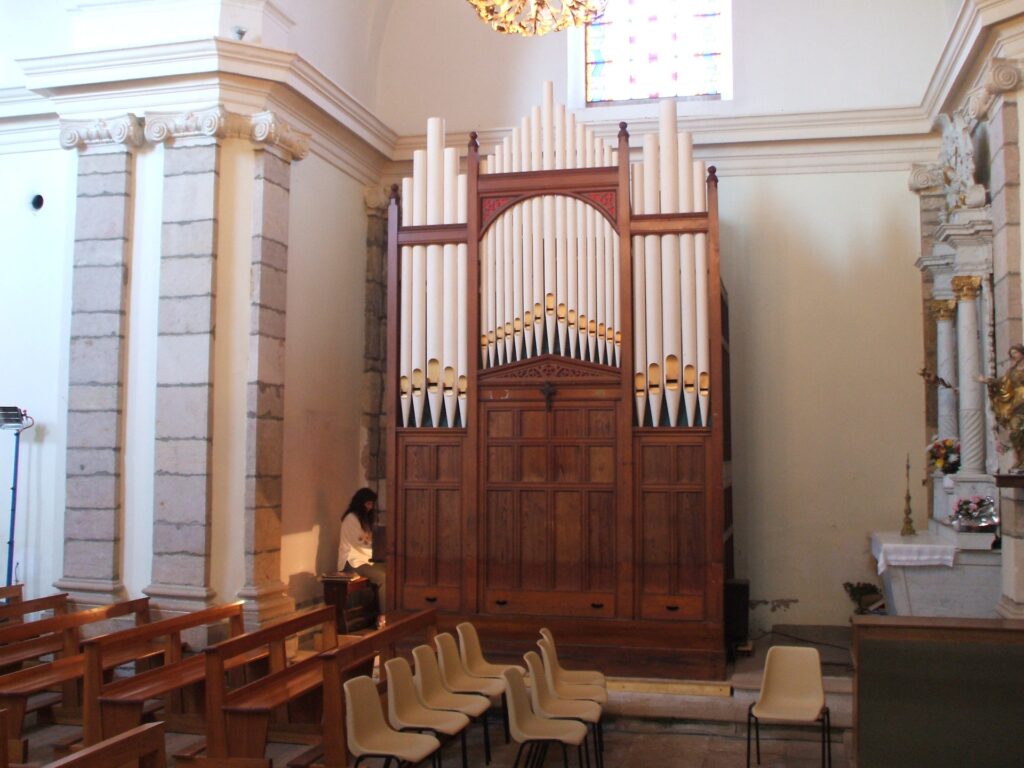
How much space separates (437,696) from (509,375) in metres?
2.92

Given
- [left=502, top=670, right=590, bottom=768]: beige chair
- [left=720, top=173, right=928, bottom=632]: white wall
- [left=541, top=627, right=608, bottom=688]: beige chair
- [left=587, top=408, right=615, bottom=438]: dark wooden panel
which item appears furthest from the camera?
[left=720, top=173, right=928, bottom=632]: white wall

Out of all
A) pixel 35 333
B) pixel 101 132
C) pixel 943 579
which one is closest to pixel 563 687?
pixel 943 579

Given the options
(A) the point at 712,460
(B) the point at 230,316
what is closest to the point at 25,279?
(B) the point at 230,316

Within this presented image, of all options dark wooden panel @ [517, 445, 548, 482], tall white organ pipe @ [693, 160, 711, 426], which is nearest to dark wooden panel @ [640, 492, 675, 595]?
tall white organ pipe @ [693, 160, 711, 426]

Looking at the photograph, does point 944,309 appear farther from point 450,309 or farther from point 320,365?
point 320,365

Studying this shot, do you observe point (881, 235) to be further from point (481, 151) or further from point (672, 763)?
point (672, 763)

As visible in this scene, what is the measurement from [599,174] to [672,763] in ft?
14.7

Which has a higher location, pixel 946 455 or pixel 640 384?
pixel 640 384

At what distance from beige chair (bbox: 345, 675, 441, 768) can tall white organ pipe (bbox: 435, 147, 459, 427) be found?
3183 millimetres

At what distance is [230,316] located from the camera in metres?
8.53

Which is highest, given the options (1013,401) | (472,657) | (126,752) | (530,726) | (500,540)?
(1013,401)

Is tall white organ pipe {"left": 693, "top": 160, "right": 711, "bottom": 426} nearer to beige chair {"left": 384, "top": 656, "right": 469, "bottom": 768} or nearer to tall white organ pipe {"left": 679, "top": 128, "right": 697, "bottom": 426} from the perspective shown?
tall white organ pipe {"left": 679, "top": 128, "right": 697, "bottom": 426}

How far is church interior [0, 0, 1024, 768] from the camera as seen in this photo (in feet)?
22.7

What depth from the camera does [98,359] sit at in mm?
8688
